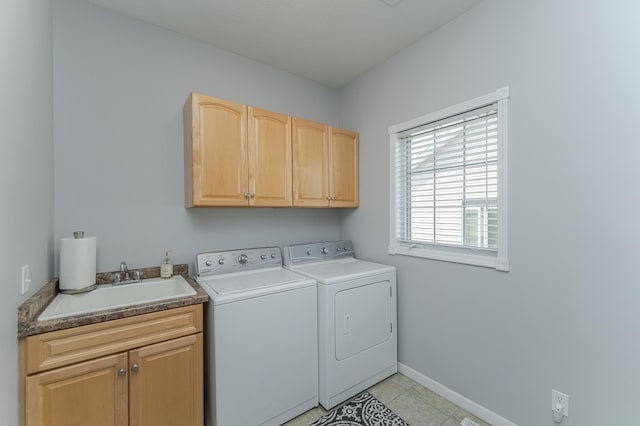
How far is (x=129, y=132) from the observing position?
1920 mm

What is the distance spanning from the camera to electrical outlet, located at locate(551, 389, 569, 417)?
1.43 meters

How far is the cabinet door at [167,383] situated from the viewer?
140 centimetres

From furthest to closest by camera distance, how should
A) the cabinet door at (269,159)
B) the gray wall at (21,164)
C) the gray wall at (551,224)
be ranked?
1. the cabinet door at (269,159)
2. the gray wall at (551,224)
3. the gray wall at (21,164)

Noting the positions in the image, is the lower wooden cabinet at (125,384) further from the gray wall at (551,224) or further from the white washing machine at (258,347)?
the gray wall at (551,224)

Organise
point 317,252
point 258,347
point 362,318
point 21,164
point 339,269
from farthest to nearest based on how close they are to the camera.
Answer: point 317,252 < point 339,269 < point 362,318 < point 258,347 < point 21,164

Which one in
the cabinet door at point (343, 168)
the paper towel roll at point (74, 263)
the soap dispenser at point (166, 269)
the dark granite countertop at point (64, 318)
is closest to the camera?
the dark granite countertop at point (64, 318)

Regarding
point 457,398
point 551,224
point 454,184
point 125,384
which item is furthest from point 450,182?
point 125,384

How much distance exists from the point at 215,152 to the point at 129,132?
0.64m

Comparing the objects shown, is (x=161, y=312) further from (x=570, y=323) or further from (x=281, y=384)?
(x=570, y=323)

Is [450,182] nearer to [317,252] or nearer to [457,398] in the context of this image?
[317,252]

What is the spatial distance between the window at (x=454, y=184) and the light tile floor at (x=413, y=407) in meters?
1.04

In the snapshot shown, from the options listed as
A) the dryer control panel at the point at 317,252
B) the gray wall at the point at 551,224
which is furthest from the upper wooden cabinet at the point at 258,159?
the gray wall at the point at 551,224

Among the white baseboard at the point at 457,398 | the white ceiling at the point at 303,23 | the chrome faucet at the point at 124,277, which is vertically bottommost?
the white baseboard at the point at 457,398

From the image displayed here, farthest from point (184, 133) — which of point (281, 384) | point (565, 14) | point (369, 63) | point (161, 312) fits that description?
point (565, 14)
